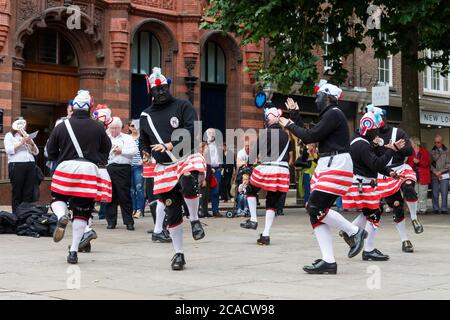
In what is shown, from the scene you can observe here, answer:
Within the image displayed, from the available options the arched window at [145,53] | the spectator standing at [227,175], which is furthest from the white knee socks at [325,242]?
the arched window at [145,53]

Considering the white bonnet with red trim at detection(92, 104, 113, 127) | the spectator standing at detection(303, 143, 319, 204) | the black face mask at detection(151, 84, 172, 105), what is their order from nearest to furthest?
the black face mask at detection(151, 84, 172, 105)
the white bonnet with red trim at detection(92, 104, 113, 127)
the spectator standing at detection(303, 143, 319, 204)

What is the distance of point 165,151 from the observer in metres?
9.94

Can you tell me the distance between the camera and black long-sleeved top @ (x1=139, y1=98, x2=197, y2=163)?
9.98 metres

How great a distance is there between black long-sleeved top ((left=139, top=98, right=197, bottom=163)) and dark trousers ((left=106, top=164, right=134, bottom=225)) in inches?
219

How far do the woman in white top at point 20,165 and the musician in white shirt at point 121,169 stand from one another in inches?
57.7

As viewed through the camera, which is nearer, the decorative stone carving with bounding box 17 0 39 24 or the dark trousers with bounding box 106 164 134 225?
the dark trousers with bounding box 106 164 134 225

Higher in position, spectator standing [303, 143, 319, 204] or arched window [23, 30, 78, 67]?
arched window [23, 30, 78, 67]

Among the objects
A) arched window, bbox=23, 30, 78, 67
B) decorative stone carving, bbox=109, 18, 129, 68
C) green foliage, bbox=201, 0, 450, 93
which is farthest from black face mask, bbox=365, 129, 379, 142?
decorative stone carving, bbox=109, 18, 129, 68

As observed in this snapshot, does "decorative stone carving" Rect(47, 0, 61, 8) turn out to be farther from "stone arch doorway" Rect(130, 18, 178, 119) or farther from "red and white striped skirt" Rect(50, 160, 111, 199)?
"red and white striped skirt" Rect(50, 160, 111, 199)

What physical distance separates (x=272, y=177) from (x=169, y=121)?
3.55 metres

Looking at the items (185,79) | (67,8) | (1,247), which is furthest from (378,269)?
(185,79)

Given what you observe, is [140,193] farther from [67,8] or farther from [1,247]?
[67,8]

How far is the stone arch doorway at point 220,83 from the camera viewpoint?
103 ft

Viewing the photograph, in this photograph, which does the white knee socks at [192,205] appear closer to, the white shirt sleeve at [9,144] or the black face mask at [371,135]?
the black face mask at [371,135]
